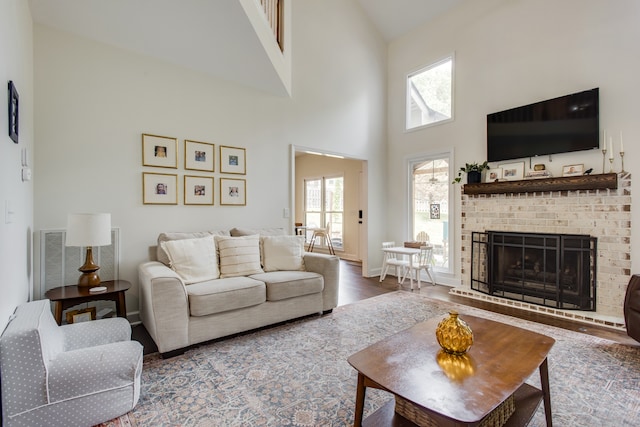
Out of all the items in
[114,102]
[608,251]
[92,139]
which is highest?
[114,102]

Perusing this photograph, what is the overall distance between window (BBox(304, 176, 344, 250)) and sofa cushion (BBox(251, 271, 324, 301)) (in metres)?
4.31

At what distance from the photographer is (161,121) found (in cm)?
327

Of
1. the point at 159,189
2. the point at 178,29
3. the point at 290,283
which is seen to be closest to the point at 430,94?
the point at 178,29

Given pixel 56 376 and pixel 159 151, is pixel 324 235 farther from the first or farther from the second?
pixel 56 376

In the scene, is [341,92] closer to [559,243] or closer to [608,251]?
[559,243]

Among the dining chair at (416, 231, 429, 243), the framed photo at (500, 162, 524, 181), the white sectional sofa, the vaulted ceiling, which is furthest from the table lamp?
the framed photo at (500, 162, 524, 181)

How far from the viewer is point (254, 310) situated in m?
2.83

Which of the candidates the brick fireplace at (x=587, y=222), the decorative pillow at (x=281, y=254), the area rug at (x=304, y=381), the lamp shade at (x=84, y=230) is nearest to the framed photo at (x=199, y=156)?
the decorative pillow at (x=281, y=254)

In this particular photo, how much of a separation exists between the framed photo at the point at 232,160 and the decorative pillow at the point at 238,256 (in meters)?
0.93

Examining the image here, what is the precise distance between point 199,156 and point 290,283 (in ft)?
5.87

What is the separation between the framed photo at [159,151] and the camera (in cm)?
317

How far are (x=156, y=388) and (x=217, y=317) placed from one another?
27.6 inches

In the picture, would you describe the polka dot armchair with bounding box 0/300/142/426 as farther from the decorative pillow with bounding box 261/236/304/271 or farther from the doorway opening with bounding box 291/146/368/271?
the doorway opening with bounding box 291/146/368/271

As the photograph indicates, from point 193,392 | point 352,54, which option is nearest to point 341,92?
point 352,54
